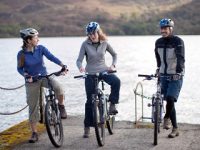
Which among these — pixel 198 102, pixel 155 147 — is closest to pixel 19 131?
pixel 155 147

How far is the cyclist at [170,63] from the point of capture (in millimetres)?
9469

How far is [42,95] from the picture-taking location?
33.7ft

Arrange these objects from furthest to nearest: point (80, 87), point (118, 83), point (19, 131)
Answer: point (80, 87), point (19, 131), point (118, 83)

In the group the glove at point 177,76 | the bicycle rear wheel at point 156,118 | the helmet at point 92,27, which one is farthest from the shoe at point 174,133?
the helmet at point 92,27

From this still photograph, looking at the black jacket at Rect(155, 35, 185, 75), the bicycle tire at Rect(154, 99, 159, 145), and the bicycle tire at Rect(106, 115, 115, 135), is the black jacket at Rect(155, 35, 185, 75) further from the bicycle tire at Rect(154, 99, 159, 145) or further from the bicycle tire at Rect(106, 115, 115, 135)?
the bicycle tire at Rect(106, 115, 115, 135)

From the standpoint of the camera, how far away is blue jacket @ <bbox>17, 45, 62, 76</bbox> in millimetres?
9477

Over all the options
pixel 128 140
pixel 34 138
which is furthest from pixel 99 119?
pixel 34 138

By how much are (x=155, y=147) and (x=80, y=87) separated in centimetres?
4676

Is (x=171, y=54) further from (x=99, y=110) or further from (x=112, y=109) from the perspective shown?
(x=99, y=110)

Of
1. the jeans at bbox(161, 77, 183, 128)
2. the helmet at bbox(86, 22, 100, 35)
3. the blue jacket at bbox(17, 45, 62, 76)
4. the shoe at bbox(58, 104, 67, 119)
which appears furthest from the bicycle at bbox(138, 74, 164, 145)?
the shoe at bbox(58, 104, 67, 119)

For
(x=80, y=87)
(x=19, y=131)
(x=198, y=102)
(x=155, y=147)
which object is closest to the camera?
(x=155, y=147)

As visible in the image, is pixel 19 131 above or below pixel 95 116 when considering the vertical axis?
below

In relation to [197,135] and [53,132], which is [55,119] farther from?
[197,135]

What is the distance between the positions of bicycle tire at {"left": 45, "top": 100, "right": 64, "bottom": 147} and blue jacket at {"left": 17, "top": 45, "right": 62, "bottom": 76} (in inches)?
34.0
